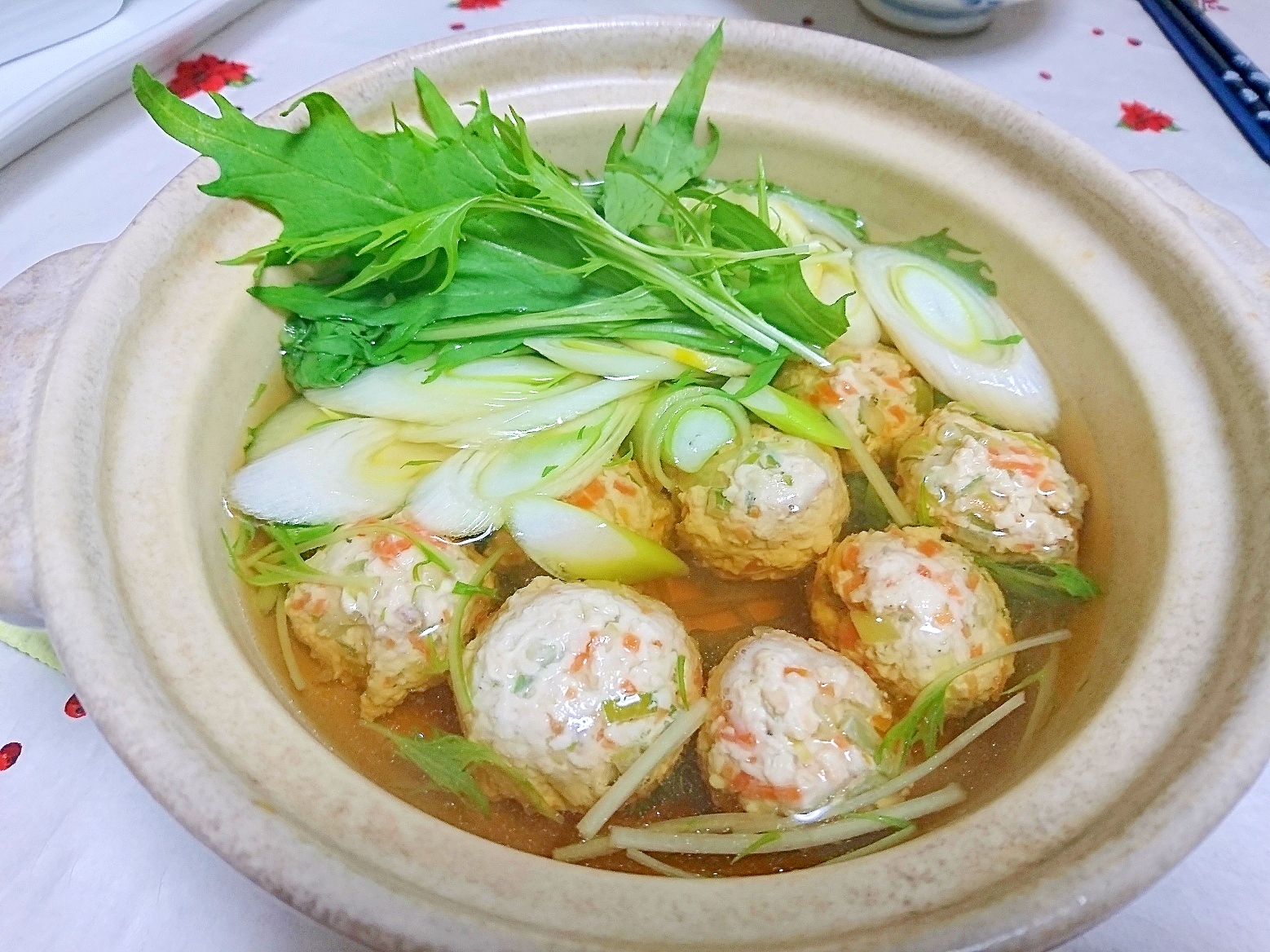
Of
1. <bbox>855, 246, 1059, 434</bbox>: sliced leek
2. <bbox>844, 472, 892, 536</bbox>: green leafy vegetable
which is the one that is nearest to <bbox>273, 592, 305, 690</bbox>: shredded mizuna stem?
<bbox>844, 472, 892, 536</bbox>: green leafy vegetable

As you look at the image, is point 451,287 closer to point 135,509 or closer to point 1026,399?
point 135,509

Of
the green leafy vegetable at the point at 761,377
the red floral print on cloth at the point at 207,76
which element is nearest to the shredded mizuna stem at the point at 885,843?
the green leafy vegetable at the point at 761,377

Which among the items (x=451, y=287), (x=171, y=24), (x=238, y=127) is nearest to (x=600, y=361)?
(x=451, y=287)

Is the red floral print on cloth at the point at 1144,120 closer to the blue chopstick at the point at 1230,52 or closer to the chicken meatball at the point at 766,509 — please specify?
the blue chopstick at the point at 1230,52

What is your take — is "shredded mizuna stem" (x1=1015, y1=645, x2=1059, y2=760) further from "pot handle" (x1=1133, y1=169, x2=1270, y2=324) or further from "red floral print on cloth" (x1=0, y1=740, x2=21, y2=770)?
"red floral print on cloth" (x1=0, y1=740, x2=21, y2=770)

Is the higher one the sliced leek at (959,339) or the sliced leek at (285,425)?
the sliced leek at (285,425)

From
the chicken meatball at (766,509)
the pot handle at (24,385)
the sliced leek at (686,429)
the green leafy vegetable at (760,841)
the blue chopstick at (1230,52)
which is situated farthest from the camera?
the blue chopstick at (1230,52)
